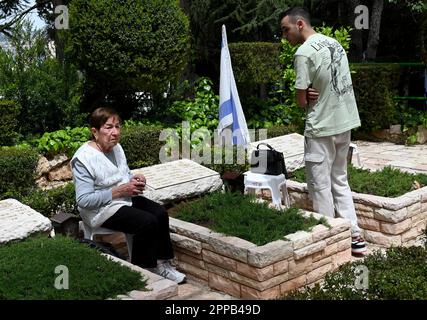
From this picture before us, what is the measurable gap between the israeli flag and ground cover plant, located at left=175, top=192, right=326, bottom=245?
7.83 feet

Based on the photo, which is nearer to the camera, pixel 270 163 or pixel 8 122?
pixel 270 163

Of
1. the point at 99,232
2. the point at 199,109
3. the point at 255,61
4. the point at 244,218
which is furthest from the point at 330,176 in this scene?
the point at 255,61

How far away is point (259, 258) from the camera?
12.1 ft

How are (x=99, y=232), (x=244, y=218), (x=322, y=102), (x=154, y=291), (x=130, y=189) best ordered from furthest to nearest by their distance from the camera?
(x=322, y=102) < (x=244, y=218) < (x=99, y=232) < (x=130, y=189) < (x=154, y=291)

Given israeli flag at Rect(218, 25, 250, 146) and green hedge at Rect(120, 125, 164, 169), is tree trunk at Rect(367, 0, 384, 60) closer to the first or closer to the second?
israeli flag at Rect(218, 25, 250, 146)

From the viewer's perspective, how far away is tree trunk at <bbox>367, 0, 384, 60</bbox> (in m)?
11.4

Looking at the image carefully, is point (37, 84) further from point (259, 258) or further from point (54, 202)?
point (259, 258)

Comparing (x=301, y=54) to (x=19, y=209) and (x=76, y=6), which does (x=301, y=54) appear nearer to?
(x=19, y=209)

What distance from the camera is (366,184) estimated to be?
17.7 feet

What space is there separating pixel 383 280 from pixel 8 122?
15.3ft

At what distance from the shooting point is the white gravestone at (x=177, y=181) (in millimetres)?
5184

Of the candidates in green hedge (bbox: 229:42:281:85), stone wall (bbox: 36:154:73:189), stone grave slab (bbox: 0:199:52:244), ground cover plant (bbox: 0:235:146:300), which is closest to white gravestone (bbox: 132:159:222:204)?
stone grave slab (bbox: 0:199:52:244)

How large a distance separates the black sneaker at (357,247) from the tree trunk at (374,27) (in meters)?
7.97
